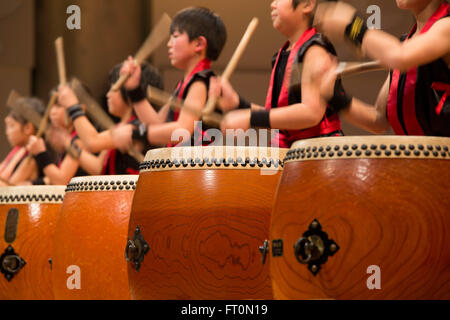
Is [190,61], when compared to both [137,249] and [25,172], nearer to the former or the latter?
[137,249]

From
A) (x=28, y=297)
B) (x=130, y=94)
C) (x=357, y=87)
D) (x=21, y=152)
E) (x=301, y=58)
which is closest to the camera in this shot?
(x=301, y=58)

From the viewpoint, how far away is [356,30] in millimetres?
1318

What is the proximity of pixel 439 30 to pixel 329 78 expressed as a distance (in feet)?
0.99

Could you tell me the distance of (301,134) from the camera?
5.76 feet

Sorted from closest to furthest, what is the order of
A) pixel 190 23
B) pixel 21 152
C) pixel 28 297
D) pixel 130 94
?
pixel 28 297 < pixel 190 23 < pixel 130 94 < pixel 21 152

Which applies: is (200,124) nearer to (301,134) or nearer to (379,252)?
(301,134)

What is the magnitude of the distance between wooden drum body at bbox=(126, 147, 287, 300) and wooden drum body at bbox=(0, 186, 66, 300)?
0.69 metres

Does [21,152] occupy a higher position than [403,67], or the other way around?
[21,152]

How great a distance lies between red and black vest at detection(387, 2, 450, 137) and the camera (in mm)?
1332

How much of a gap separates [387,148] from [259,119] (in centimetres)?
52

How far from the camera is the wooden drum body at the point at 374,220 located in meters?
1.07

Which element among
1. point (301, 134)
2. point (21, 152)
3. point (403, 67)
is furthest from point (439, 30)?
point (21, 152)

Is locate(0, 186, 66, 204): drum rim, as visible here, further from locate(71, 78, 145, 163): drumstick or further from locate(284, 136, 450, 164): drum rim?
locate(284, 136, 450, 164): drum rim
